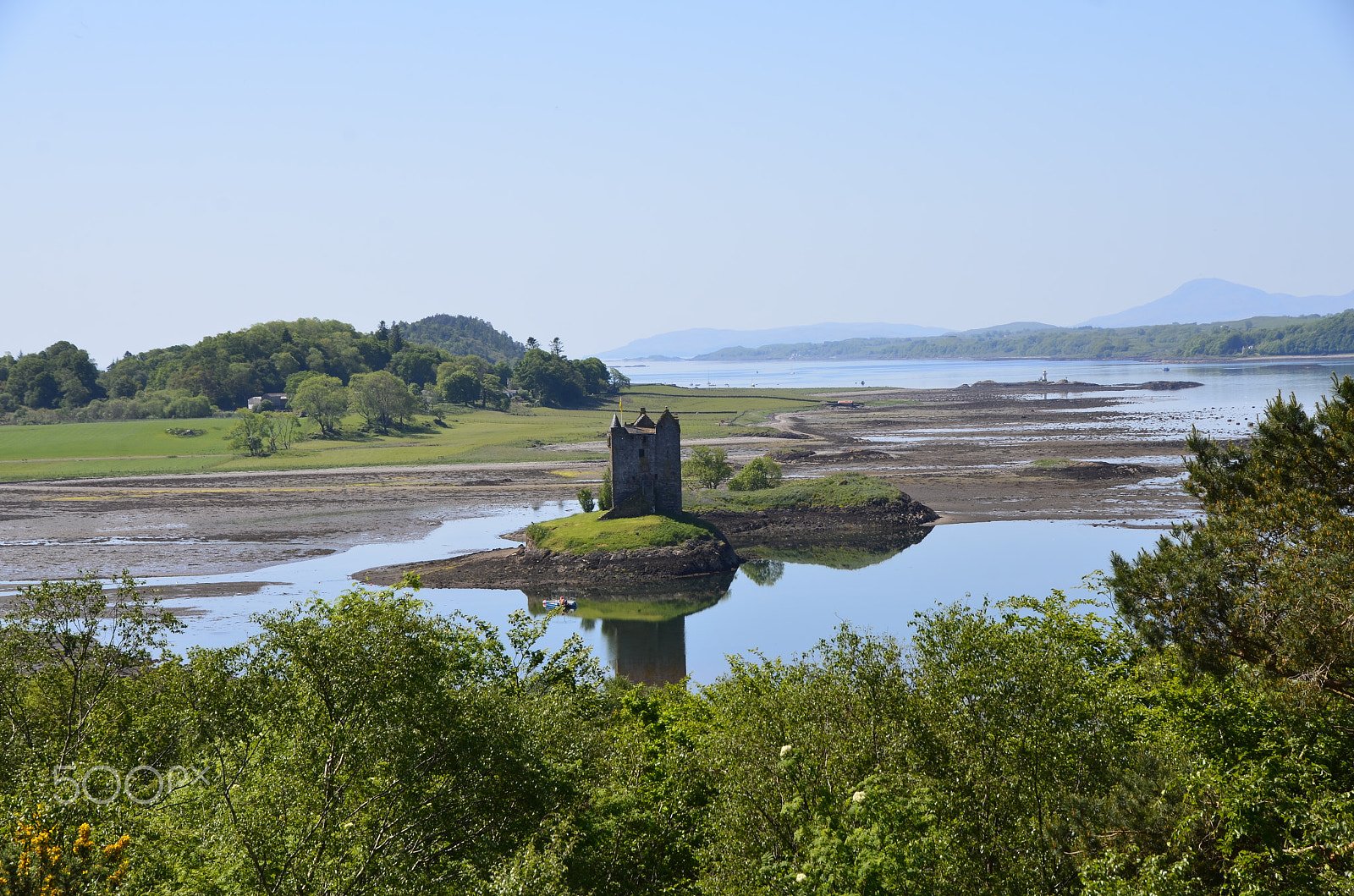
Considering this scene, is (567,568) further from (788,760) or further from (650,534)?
(788,760)

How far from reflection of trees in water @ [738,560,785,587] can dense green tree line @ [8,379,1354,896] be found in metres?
43.4

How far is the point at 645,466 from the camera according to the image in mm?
70625

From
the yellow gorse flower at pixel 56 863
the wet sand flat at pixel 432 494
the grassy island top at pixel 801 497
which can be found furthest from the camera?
the grassy island top at pixel 801 497

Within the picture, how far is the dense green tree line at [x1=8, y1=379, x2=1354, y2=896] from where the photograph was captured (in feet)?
47.9

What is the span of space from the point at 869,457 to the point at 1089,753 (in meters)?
99.6

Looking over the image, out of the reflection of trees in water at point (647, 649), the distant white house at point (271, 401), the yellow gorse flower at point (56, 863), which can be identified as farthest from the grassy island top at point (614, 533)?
the distant white house at point (271, 401)

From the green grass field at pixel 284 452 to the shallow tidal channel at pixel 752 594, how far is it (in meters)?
53.5

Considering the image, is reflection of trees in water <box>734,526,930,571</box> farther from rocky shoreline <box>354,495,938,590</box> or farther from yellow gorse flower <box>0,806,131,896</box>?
yellow gorse flower <box>0,806,131,896</box>

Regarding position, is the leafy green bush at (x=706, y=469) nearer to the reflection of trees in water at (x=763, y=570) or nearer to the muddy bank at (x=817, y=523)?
the muddy bank at (x=817, y=523)

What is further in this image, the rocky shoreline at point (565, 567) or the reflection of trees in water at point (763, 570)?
the reflection of trees in water at point (763, 570)

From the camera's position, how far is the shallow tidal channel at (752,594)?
51312mm

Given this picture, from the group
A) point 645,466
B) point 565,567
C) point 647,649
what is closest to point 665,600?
point 565,567

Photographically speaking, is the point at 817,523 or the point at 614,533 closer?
the point at 614,533

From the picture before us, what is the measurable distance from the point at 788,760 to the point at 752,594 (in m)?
44.9
